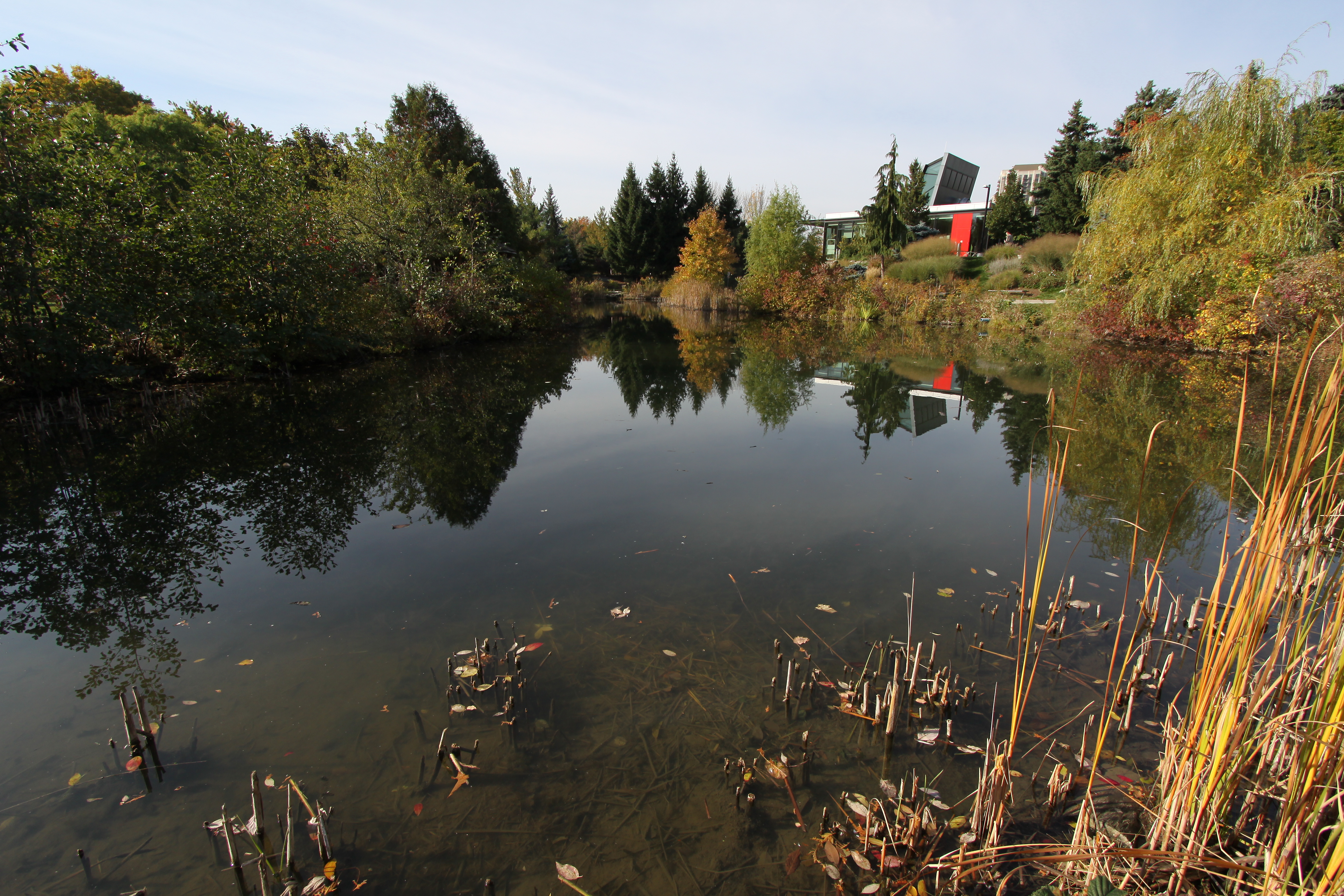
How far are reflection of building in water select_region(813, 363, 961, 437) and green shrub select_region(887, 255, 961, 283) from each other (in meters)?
18.6

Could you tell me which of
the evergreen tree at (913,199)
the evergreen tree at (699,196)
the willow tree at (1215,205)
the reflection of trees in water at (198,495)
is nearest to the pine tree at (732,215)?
the evergreen tree at (699,196)

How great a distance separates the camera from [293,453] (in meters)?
9.12

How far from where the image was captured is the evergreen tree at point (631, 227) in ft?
169

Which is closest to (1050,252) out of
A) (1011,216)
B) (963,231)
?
(1011,216)

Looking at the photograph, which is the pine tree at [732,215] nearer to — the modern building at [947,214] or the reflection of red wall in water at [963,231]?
the modern building at [947,214]

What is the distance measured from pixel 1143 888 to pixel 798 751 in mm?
1574

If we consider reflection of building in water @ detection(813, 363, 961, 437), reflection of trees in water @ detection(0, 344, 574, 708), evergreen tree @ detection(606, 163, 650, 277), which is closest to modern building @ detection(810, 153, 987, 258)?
evergreen tree @ detection(606, 163, 650, 277)

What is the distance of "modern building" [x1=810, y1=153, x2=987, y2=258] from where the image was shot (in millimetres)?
45812

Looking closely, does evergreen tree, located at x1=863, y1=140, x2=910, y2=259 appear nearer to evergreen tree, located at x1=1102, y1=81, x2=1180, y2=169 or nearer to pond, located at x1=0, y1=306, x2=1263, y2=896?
evergreen tree, located at x1=1102, y1=81, x2=1180, y2=169

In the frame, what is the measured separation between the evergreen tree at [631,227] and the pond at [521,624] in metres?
44.6

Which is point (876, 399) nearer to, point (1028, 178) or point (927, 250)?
point (927, 250)

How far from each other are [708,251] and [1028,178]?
3937 centimetres

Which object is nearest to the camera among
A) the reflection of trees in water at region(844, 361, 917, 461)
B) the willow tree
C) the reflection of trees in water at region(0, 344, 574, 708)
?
the reflection of trees in water at region(0, 344, 574, 708)

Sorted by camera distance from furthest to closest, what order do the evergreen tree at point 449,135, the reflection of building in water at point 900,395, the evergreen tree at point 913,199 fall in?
1. the evergreen tree at point 913,199
2. the evergreen tree at point 449,135
3. the reflection of building in water at point 900,395
